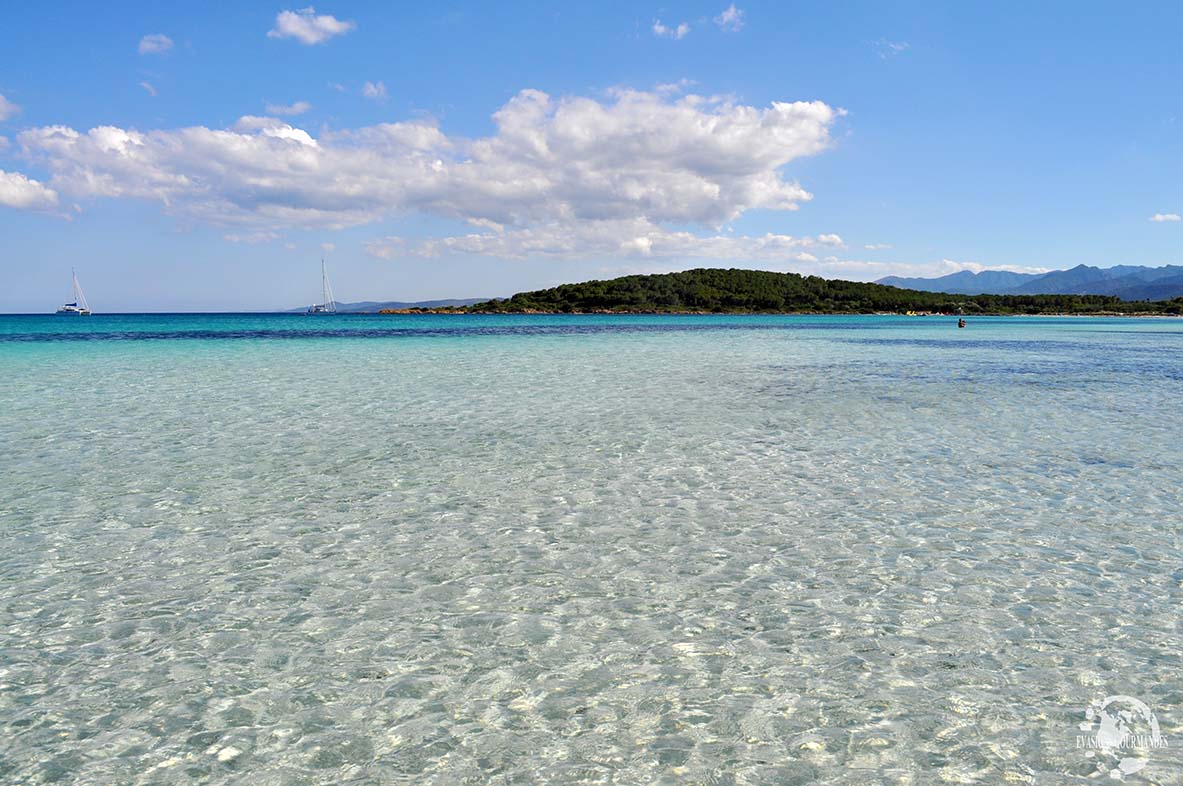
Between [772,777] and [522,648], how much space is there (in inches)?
90.5

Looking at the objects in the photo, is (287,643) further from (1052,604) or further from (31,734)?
(1052,604)

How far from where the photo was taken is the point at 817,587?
7207mm

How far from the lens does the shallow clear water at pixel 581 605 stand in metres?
4.65

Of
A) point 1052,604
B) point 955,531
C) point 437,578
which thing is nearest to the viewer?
point 1052,604

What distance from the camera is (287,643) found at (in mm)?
6031

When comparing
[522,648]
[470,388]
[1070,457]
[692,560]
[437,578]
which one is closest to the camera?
[522,648]

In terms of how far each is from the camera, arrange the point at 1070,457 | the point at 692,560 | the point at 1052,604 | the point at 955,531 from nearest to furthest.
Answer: the point at 1052,604
the point at 692,560
the point at 955,531
the point at 1070,457

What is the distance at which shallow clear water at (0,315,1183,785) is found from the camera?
4.65 m

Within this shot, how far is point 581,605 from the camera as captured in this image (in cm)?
682

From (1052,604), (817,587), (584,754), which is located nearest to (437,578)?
(584,754)

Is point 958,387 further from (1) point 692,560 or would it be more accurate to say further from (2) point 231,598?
(2) point 231,598

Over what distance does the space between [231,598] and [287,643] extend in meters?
1.31

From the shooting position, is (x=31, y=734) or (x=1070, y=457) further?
(x=1070, y=457)

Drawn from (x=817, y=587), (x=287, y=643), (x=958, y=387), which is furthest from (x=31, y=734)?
(x=958, y=387)
